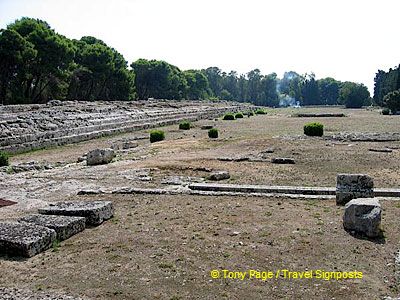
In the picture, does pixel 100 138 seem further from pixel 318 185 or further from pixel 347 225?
pixel 347 225

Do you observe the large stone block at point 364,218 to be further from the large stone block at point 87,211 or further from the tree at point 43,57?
the tree at point 43,57

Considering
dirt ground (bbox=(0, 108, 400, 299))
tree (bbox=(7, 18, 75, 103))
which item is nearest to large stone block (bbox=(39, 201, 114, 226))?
dirt ground (bbox=(0, 108, 400, 299))

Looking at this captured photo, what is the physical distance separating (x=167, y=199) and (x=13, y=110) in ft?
56.6

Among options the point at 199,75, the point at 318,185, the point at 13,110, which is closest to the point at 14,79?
the point at 13,110

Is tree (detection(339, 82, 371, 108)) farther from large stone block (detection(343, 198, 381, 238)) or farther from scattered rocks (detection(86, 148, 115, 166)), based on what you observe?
large stone block (detection(343, 198, 381, 238))

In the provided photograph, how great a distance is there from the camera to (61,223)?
6871mm

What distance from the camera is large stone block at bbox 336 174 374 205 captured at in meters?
8.81

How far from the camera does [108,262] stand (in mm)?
5820

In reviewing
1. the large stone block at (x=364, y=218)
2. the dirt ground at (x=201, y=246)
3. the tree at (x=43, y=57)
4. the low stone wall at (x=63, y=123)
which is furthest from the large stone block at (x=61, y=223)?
the tree at (x=43, y=57)

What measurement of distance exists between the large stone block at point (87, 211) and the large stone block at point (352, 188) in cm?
458

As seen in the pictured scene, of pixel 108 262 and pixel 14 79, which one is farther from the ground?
pixel 14 79

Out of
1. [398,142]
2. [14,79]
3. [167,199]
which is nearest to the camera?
[167,199]

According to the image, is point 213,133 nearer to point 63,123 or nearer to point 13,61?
point 63,123

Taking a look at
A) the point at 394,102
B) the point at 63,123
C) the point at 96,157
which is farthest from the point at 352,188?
the point at 394,102
